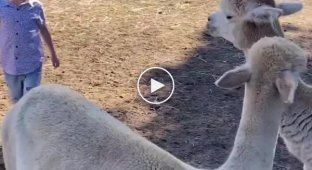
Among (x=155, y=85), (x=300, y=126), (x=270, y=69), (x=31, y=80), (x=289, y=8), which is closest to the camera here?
(x=270, y=69)

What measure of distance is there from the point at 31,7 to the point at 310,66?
121 inches

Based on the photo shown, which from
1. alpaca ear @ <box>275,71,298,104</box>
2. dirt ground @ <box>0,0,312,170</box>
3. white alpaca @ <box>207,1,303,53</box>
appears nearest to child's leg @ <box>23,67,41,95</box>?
dirt ground @ <box>0,0,312,170</box>

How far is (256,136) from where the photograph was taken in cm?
289

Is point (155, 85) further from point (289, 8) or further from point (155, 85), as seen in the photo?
point (289, 8)

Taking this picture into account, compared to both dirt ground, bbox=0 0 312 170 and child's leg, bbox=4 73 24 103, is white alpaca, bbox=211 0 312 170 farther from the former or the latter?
child's leg, bbox=4 73 24 103

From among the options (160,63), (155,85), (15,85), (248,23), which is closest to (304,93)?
(248,23)

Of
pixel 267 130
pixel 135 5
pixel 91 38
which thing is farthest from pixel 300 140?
pixel 135 5

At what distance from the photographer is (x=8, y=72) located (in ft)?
14.8

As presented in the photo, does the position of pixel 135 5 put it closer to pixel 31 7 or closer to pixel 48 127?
pixel 31 7

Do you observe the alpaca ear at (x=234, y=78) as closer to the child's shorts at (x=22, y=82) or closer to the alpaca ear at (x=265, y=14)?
the alpaca ear at (x=265, y=14)

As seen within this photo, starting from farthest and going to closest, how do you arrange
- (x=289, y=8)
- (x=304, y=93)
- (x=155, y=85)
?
(x=155, y=85), (x=289, y=8), (x=304, y=93)

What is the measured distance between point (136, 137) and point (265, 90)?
24.9 inches

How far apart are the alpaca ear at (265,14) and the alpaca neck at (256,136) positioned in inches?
54.2

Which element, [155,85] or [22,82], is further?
[155,85]
